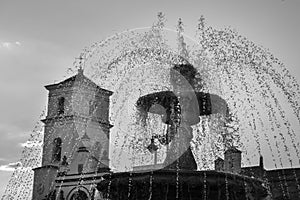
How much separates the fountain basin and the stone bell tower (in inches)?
1258

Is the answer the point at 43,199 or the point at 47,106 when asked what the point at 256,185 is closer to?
the point at 43,199

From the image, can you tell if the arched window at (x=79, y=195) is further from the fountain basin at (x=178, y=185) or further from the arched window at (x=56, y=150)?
the fountain basin at (x=178, y=185)

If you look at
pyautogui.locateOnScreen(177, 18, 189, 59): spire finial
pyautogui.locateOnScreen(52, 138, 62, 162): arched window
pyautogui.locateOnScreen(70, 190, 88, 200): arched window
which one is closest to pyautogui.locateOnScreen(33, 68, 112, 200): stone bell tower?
pyautogui.locateOnScreen(52, 138, 62, 162): arched window

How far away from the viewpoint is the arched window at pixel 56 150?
4531 cm

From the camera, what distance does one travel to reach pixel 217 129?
16.2 meters

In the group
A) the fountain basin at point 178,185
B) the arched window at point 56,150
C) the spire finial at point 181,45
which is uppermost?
the arched window at point 56,150

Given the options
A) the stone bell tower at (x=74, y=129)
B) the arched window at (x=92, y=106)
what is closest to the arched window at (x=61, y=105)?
the stone bell tower at (x=74, y=129)

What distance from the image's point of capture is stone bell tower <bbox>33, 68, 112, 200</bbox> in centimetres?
4438

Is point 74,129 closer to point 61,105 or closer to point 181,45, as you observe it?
point 61,105

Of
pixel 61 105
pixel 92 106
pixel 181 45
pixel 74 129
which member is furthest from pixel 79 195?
pixel 181 45

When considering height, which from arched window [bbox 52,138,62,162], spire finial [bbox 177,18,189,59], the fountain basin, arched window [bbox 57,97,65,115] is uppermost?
arched window [bbox 57,97,65,115]

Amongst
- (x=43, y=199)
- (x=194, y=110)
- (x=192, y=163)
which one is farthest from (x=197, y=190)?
(x=43, y=199)

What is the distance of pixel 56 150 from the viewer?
46.5 meters

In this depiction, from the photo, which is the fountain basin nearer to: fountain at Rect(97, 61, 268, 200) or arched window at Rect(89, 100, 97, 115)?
fountain at Rect(97, 61, 268, 200)
